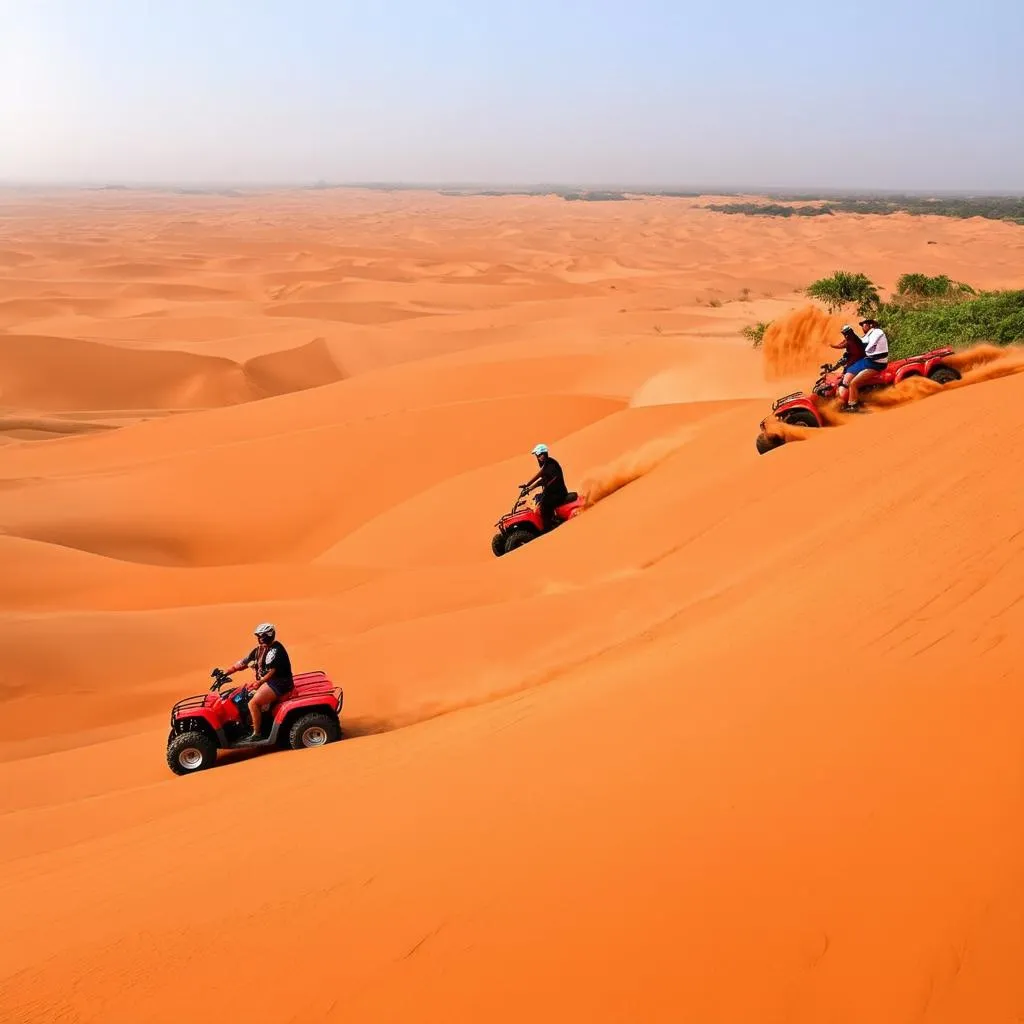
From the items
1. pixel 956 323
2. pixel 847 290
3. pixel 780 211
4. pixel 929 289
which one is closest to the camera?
pixel 956 323

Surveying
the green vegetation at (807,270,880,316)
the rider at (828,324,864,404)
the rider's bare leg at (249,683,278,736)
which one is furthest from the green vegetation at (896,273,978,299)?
the rider's bare leg at (249,683,278,736)

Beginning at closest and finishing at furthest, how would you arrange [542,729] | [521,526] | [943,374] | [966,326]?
[542,729] < [943,374] < [521,526] < [966,326]

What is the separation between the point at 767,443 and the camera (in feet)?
33.5

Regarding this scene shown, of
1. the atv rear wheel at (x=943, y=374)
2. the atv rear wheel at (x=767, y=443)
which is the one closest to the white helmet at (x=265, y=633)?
the atv rear wheel at (x=767, y=443)

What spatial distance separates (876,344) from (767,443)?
1.53 metres

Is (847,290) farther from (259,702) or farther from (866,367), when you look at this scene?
(259,702)

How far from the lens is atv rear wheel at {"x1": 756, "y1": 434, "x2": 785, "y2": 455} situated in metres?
10.2

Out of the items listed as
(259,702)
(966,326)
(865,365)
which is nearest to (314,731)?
(259,702)

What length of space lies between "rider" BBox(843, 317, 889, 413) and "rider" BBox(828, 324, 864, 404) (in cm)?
1

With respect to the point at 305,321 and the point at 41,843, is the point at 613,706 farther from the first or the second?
the point at 305,321

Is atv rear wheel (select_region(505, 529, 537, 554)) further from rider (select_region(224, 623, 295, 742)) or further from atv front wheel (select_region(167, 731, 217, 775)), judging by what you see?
atv front wheel (select_region(167, 731, 217, 775))

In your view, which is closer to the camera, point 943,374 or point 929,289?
point 943,374

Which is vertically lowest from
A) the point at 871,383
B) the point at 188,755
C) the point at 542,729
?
the point at 188,755

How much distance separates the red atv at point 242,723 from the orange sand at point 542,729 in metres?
0.18
